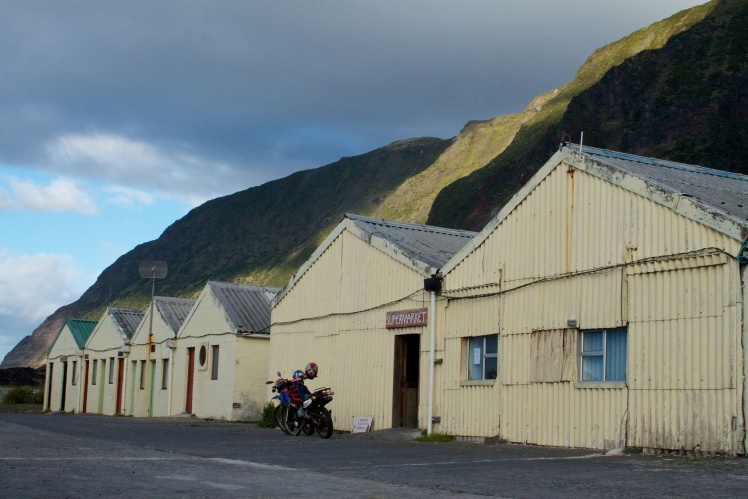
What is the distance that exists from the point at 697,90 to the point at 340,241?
53260 mm

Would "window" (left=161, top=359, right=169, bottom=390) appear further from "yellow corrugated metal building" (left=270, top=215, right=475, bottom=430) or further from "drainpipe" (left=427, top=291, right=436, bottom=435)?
"drainpipe" (left=427, top=291, right=436, bottom=435)

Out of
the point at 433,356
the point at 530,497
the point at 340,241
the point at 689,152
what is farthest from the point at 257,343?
the point at 689,152

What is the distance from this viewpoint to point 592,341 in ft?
52.0

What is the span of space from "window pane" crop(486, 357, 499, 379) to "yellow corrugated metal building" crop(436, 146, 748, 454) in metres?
0.05

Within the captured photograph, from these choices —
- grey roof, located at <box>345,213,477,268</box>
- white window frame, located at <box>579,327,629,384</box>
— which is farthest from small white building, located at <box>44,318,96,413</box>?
white window frame, located at <box>579,327,629,384</box>

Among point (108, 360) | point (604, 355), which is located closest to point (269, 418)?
point (604, 355)

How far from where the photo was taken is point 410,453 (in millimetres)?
14930

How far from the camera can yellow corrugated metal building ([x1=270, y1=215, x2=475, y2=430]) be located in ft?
69.1

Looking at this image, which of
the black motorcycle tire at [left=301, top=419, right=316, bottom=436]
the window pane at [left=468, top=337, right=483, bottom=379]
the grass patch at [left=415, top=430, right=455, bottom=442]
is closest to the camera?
the window pane at [left=468, top=337, right=483, bottom=379]

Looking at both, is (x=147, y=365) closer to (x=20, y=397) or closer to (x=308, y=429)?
(x=308, y=429)

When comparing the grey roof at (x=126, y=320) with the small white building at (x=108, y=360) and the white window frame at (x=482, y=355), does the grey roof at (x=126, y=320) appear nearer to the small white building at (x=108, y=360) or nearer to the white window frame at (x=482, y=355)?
the small white building at (x=108, y=360)

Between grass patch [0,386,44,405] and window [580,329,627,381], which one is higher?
window [580,329,627,381]

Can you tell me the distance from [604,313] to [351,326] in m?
8.89

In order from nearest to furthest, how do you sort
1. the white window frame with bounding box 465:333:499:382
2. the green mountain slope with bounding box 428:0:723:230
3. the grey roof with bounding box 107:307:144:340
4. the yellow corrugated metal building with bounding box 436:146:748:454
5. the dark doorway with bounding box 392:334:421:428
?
the yellow corrugated metal building with bounding box 436:146:748:454
the white window frame with bounding box 465:333:499:382
the dark doorway with bounding box 392:334:421:428
the grey roof with bounding box 107:307:144:340
the green mountain slope with bounding box 428:0:723:230
